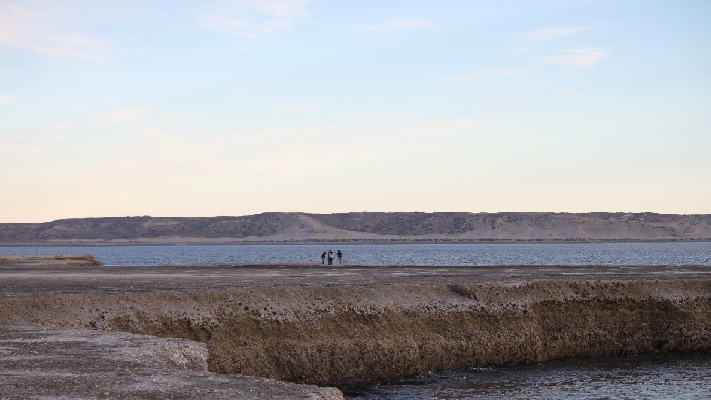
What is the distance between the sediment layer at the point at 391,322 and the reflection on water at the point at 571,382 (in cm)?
113

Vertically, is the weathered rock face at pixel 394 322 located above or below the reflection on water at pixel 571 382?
above

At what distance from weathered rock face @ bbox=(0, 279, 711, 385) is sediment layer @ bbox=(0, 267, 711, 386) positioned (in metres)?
0.04

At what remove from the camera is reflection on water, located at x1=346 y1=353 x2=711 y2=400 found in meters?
25.0

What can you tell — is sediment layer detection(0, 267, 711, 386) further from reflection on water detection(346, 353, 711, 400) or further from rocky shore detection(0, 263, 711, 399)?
reflection on water detection(346, 353, 711, 400)

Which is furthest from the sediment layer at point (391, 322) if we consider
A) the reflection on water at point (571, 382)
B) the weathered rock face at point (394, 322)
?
the reflection on water at point (571, 382)

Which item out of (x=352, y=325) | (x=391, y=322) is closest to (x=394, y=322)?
Answer: (x=391, y=322)

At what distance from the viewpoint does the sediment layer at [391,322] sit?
1069 inches

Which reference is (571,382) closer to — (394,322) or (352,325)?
(394,322)

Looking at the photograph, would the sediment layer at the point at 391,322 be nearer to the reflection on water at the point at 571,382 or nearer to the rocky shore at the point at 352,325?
the rocky shore at the point at 352,325

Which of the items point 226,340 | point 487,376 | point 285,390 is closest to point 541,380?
point 487,376

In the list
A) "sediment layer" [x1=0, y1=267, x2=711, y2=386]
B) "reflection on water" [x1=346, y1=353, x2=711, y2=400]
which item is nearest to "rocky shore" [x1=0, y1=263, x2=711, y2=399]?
"sediment layer" [x1=0, y1=267, x2=711, y2=386]

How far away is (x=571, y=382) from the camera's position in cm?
2703

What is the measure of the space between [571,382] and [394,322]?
6.40m

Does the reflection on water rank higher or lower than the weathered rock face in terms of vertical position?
lower
